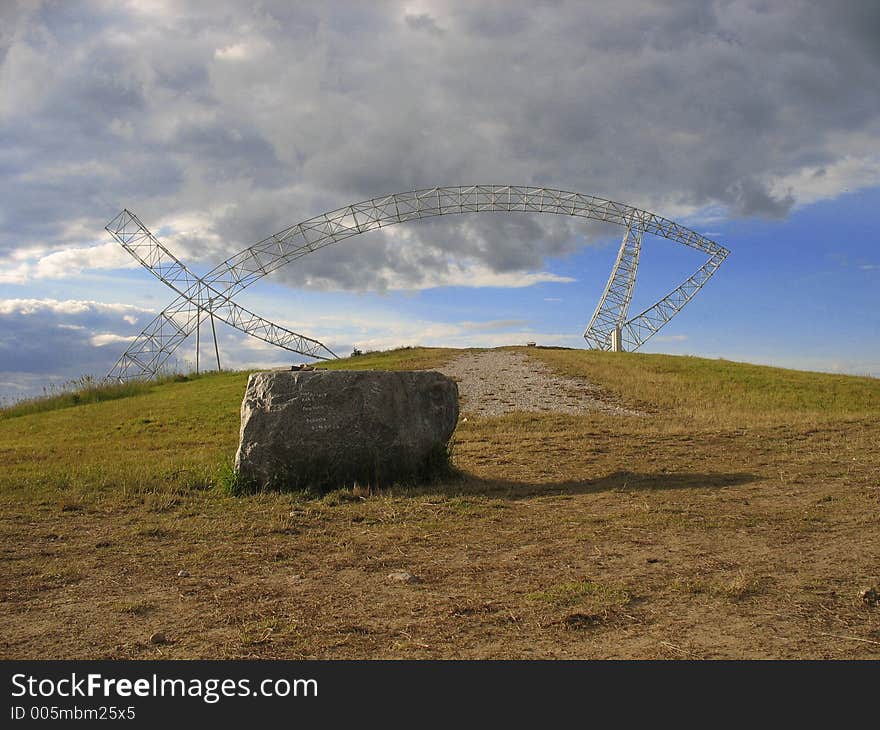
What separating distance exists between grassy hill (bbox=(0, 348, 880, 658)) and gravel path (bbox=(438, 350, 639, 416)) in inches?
267

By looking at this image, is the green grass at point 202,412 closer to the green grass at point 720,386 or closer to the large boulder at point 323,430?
the green grass at point 720,386

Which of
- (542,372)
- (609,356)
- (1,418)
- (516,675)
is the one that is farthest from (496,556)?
(609,356)

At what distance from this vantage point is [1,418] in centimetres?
2822

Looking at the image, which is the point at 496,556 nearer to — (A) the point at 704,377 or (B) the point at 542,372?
(B) the point at 542,372

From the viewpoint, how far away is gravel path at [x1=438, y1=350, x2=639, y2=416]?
2298 cm

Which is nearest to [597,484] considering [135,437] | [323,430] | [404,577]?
[323,430]

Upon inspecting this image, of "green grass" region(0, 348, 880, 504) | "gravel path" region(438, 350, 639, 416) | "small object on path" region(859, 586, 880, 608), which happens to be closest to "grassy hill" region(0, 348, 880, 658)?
"small object on path" region(859, 586, 880, 608)

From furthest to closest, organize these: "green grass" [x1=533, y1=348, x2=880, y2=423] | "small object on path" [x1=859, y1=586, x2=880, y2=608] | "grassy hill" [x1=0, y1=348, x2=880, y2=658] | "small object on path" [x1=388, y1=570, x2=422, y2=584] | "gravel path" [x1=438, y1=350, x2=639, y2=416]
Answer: "green grass" [x1=533, y1=348, x2=880, y2=423] < "gravel path" [x1=438, y1=350, x2=639, y2=416] < "small object on path" [x1=388, y1=570, x2=422, y2=584] < "small object on path" [x1=859, y1=586, x2=880, y2=608] < "grassy hill" [x1=0, y1=348, x2=880, y2=658]

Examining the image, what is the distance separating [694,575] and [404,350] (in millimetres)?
33977

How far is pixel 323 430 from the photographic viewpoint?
416 inches

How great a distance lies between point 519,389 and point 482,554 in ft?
63.3

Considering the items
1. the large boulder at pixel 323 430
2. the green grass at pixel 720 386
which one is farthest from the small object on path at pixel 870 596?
the green grass at pixel 720 386

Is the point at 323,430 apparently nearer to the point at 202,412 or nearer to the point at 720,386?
the point at 202,412

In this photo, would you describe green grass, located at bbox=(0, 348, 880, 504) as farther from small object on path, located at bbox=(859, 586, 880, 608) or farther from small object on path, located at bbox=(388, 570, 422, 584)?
small object on path, located at bbox=(859, 586, 880, 608)
